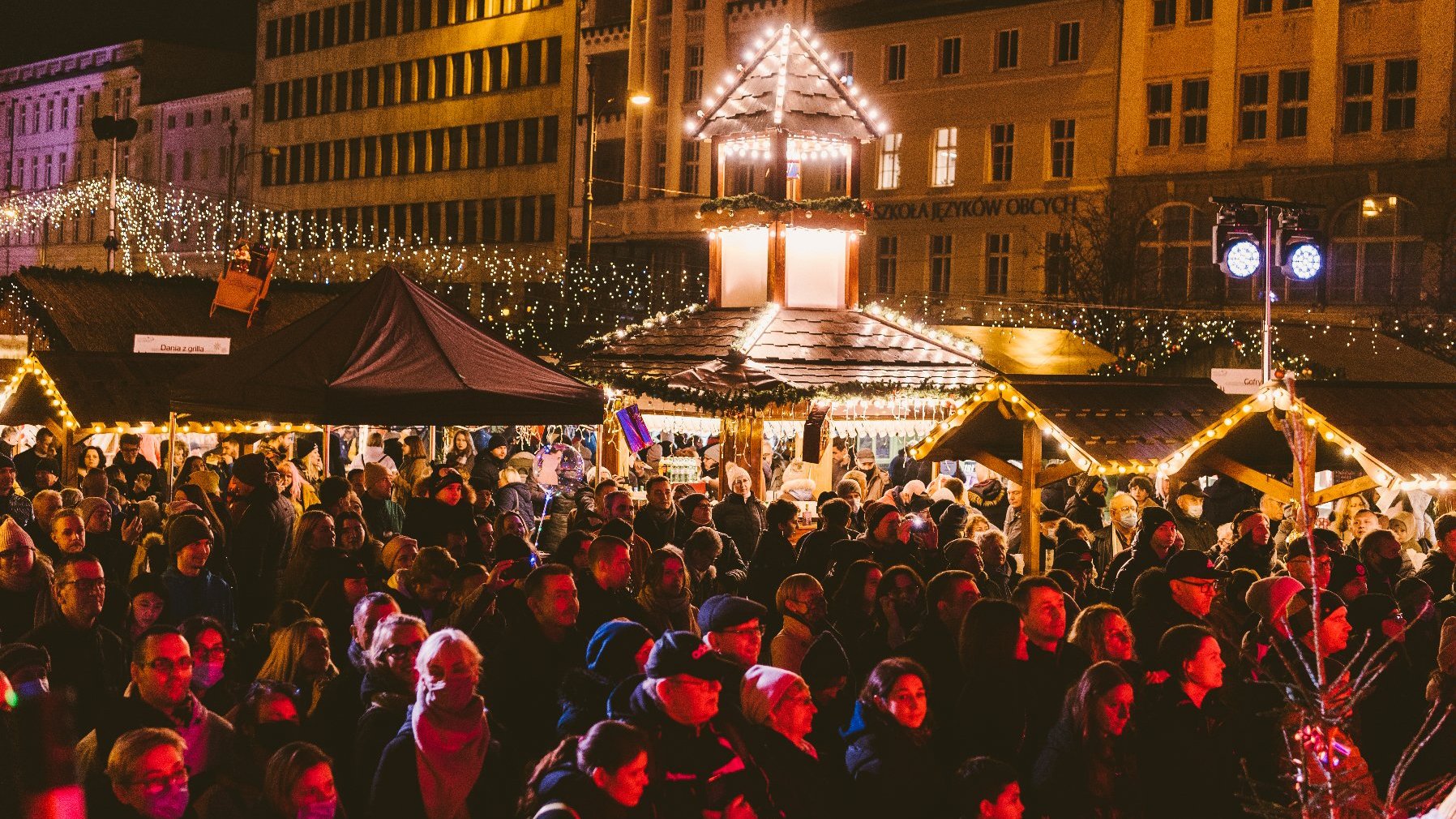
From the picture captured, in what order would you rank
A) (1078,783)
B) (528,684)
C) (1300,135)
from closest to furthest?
(1078,783) < (528,684) < (1300,135)

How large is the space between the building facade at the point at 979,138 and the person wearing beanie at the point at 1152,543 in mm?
26800

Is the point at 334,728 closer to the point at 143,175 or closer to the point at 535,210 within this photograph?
the point at 535,210

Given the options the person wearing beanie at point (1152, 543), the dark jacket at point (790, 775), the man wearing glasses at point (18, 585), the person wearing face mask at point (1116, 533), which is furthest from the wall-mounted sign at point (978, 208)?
the dark jacket at point (790, 775)

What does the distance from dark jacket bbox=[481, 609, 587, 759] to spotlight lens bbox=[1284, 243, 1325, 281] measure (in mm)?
12540

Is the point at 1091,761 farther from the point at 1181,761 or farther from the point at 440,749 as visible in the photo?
the point at 440,749

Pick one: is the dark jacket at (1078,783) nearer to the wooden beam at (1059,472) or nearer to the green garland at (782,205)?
the wooden beam at (1059,472)

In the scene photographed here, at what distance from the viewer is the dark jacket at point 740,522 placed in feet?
41.8

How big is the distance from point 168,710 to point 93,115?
8020cm

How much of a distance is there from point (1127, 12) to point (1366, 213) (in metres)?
6.75

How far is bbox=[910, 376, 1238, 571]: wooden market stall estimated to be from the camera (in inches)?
541

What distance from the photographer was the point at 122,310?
95.5ft

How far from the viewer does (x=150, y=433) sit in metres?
20.8

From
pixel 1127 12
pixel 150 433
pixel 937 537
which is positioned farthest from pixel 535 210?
pixel 937 537

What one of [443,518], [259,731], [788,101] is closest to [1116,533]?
[443,518]
